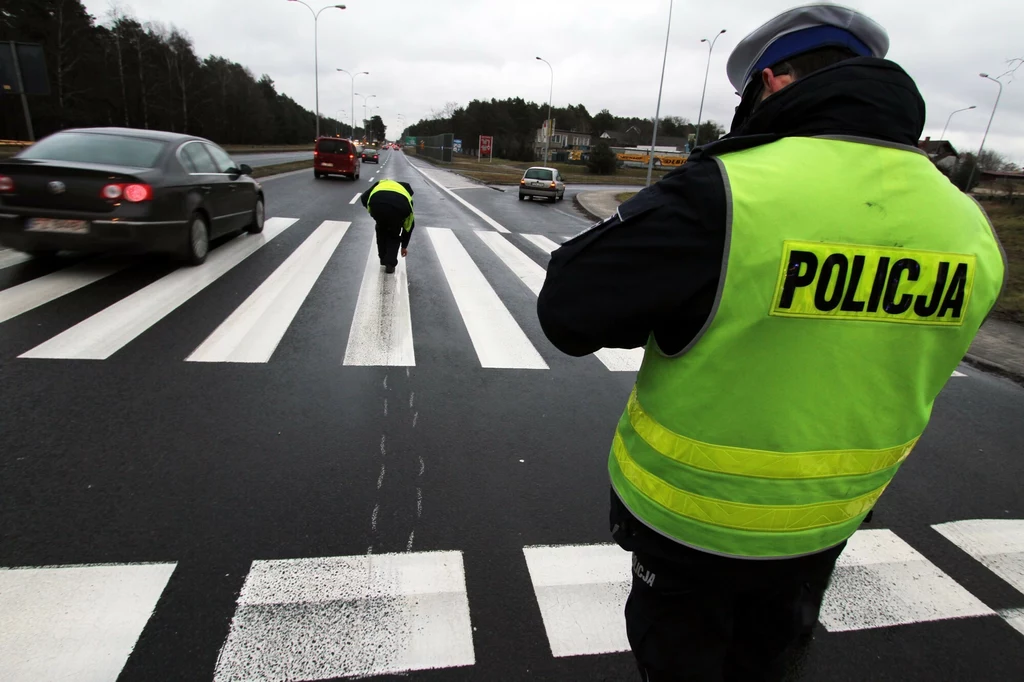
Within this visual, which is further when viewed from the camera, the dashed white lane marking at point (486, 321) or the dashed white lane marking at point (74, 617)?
the dashed white lane marking at point (486, 321)

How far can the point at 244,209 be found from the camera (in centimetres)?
887

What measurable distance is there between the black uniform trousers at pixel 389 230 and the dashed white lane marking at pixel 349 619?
5.55 metres

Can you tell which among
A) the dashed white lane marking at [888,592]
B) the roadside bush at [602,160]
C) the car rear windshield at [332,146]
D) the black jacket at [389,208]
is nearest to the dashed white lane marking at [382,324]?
the black jacket at [389,208]

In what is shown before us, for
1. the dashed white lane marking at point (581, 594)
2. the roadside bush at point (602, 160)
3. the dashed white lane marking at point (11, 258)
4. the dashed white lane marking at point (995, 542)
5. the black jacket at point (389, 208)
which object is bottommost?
the dashed white lane marking at point (995, 542)

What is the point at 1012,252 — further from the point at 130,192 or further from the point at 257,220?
the point at 130,192

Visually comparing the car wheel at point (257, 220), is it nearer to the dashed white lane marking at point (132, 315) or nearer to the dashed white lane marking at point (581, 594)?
the dashed white lane marking at point (132, 315)

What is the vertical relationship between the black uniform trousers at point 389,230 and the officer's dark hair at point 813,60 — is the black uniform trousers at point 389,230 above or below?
below

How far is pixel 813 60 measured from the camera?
4.32ft

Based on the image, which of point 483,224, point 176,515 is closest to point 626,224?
point 176,515

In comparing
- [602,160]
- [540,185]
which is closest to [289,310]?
[540,185]

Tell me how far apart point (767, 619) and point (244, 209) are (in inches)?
368

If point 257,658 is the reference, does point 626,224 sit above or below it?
above

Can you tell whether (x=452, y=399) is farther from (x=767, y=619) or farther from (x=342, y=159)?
(x=342, y=159)

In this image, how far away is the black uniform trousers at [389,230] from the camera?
7266 millimetres
